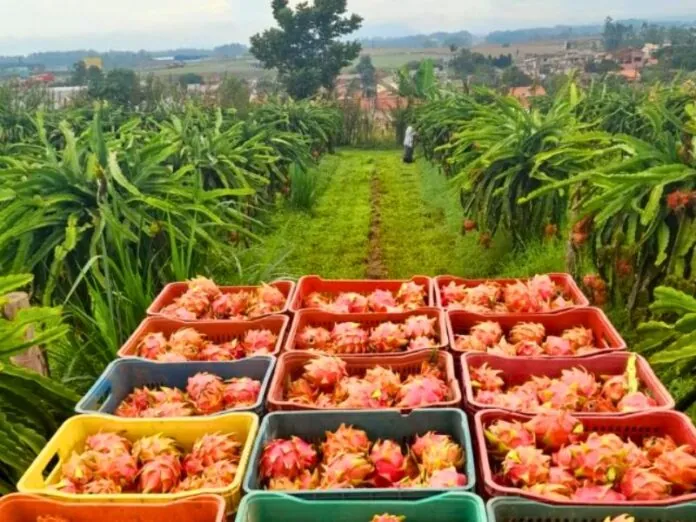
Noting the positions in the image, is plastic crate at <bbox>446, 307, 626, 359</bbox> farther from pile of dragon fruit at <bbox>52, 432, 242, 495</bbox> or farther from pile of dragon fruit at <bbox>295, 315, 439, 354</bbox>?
pile of dragon fruit at <bbox>52, 432, 242, 495</bbox>

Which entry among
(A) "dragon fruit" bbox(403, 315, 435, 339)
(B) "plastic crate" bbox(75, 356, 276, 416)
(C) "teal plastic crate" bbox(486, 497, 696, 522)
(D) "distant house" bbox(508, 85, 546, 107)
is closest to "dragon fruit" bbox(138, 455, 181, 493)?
(B) "plastic crate" bbox(75, 356, 276, 416)

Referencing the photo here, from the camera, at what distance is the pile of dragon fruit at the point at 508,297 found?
260cm

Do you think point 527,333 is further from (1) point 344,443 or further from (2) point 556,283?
(1) point 344,443

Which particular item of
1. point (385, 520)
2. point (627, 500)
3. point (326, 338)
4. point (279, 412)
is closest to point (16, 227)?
point (326, 338)

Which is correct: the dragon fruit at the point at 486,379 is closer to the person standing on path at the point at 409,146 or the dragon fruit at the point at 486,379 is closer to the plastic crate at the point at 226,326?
the plastic crate at the point at 226,326

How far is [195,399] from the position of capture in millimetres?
2076

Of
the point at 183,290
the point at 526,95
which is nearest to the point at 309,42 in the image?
the point at 526,95

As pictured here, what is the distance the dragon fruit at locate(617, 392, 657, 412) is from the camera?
1.87m

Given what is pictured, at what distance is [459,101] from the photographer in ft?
33.6

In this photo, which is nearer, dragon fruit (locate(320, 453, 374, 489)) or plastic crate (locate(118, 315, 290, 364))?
dragon fruit (locate(320, 453, 374, 489))

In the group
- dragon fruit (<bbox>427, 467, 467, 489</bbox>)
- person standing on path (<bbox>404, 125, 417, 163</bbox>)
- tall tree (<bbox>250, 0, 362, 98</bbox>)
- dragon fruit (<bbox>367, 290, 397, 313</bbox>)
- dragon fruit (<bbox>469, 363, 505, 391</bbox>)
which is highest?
tall tree (<bbox>250, 0, 362, 98</bbox>)

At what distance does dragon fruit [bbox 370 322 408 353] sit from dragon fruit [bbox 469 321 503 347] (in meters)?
0.23

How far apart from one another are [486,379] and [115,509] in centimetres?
103

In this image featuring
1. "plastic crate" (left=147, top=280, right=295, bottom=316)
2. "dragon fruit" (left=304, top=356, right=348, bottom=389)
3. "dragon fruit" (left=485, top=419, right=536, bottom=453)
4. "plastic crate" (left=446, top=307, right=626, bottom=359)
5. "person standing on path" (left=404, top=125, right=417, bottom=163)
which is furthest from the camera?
"person standing on path" (left=404, top=125, right=417, bottom=163)
